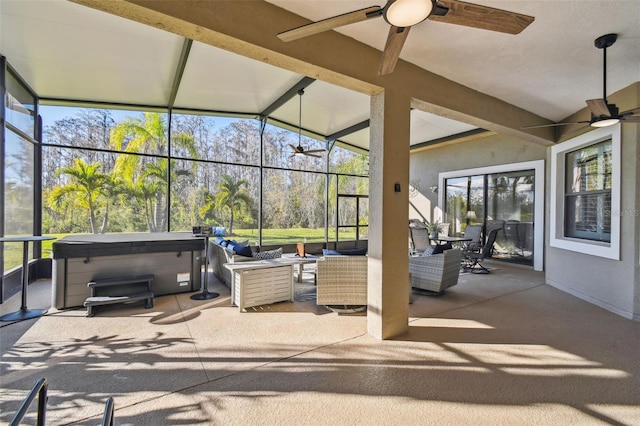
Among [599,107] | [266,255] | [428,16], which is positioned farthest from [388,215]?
[599,107]

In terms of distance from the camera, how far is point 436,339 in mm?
3137

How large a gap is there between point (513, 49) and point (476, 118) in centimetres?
104

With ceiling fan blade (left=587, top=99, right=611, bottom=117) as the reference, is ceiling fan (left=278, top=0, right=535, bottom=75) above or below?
above

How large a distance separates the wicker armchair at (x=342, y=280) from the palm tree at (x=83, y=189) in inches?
213

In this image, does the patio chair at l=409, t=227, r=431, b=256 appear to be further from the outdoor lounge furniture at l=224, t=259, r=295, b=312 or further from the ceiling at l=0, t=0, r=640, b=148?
the outdoor lounge furniture at l=224, t=259, r=295, b=312

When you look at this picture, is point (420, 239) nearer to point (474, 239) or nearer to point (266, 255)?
point (474, 239)

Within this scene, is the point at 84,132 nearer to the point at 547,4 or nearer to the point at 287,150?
the point at 287,150

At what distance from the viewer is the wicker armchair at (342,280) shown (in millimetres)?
3924

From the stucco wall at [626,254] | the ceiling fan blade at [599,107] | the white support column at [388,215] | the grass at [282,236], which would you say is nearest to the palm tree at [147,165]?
the grass at [282,236]

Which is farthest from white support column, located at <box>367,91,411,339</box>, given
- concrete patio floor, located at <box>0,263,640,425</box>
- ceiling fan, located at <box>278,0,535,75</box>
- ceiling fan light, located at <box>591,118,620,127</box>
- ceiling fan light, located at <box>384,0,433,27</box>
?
ceiling fan light, located at <box>591,118,620,127</box>

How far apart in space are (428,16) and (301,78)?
A: 4216mm

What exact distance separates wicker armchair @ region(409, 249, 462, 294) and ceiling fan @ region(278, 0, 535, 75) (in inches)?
131

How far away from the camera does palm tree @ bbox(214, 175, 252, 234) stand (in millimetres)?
7883

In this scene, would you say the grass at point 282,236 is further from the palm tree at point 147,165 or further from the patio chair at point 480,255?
the patio chair at point 480,255
